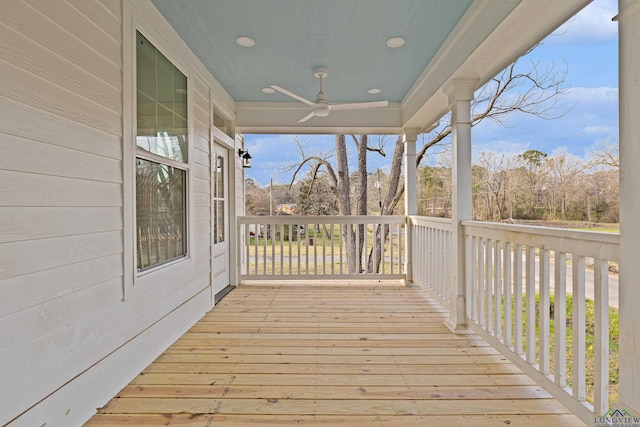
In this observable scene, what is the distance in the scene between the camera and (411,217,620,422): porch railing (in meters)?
1.43

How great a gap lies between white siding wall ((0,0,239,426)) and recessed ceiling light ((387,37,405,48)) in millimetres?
1818

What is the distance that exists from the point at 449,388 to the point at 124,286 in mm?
1986

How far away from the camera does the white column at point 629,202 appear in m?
1.22

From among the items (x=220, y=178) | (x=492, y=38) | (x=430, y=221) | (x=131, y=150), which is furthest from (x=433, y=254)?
(x=131, y=150)

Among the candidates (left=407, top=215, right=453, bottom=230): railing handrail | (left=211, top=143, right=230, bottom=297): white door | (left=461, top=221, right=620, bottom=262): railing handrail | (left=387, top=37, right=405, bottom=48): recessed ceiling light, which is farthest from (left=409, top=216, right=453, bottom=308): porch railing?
(left=211, top=143, right=230, bottom=297): white door

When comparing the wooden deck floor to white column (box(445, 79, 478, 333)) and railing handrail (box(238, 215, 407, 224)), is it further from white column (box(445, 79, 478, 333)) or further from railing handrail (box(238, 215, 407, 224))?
railing handrail (box(238, 215, 407, 224))

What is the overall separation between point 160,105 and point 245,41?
0.89m

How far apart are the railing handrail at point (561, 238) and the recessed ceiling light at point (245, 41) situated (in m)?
2.34

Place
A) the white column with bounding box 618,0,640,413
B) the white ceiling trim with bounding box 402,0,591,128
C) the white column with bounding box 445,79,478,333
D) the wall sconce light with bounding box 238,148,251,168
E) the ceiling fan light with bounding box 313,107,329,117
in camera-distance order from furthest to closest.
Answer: the wall sconce light with bounding box 238,148,251,168
the ceiling fan light with bounding box 313,107,329,117
the white column with bounding box 445,79,478,333
the white ceiling trim with bounding box 402,0,591,128
the white column with bounding box 618,0,640,413

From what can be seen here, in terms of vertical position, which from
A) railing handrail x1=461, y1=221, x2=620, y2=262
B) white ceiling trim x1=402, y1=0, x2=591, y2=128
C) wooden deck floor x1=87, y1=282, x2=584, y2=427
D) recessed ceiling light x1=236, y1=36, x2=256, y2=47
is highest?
recessed ceiling light x1=236, y1=36, x2=256, y2=47

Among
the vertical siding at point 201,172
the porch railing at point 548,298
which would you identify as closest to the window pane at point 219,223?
the vertical siding at point 201,172

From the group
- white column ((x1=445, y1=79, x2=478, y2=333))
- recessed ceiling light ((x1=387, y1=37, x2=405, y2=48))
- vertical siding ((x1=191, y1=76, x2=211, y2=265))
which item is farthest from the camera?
vertical siding ((x1=191, y1=76, x2=211, y2=265))

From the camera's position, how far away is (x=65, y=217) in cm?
149

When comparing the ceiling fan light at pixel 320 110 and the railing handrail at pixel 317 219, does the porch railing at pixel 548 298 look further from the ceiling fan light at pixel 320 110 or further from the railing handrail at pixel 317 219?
the ceiling fan light at pixel 320 110
